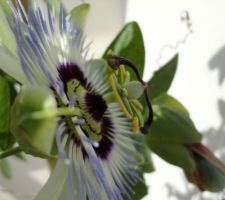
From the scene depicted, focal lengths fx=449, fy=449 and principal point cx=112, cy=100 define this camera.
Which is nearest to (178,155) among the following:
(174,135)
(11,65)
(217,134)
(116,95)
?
(174,135)

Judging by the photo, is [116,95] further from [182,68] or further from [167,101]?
[182,68]

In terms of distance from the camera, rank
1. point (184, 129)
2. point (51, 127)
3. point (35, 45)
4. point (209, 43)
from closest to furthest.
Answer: point (51, 127) → point (35, 45) → point (184, 129) → point (209, 43)

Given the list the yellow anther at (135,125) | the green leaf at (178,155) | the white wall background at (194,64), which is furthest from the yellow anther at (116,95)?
the white wall background at (194,64)

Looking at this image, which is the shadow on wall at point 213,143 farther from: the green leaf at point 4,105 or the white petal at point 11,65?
the white petal at point 11,65

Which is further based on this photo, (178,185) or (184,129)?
(178,185)

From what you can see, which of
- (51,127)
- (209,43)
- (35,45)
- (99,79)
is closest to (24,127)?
(51,127)

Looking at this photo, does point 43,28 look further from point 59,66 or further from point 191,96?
point 191,96
